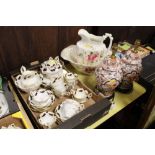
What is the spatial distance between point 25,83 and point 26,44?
0.23 metres

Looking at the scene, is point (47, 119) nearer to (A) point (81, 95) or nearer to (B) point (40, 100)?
(B) point (40, 100)

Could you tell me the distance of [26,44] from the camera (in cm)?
97

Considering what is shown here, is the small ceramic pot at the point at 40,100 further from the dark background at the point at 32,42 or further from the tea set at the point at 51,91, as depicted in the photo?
the dark background at the point at 32,42

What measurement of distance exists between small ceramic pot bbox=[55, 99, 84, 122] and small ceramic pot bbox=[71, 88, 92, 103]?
29 mm

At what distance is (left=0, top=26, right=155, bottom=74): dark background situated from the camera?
0.90 meters

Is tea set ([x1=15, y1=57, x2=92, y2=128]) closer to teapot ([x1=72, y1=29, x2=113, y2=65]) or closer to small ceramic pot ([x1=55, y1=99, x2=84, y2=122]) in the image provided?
small ceramic pot ([x1=55, y1=99, x2=84, y2=122])

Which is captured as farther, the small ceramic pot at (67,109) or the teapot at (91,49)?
the teapot at (91,49)

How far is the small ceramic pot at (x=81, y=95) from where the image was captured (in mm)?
894

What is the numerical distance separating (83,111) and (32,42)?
481 mm

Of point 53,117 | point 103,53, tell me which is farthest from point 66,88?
point 103,53

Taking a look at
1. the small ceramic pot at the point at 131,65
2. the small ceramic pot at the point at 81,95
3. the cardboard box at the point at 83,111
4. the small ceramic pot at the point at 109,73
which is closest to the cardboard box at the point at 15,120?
the cardboard box at the point at 83,111

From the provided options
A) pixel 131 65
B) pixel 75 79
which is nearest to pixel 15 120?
pixel 75 79

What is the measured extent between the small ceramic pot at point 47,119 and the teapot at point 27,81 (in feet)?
0.51

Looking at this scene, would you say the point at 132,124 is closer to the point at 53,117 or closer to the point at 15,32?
the point at 53,117
